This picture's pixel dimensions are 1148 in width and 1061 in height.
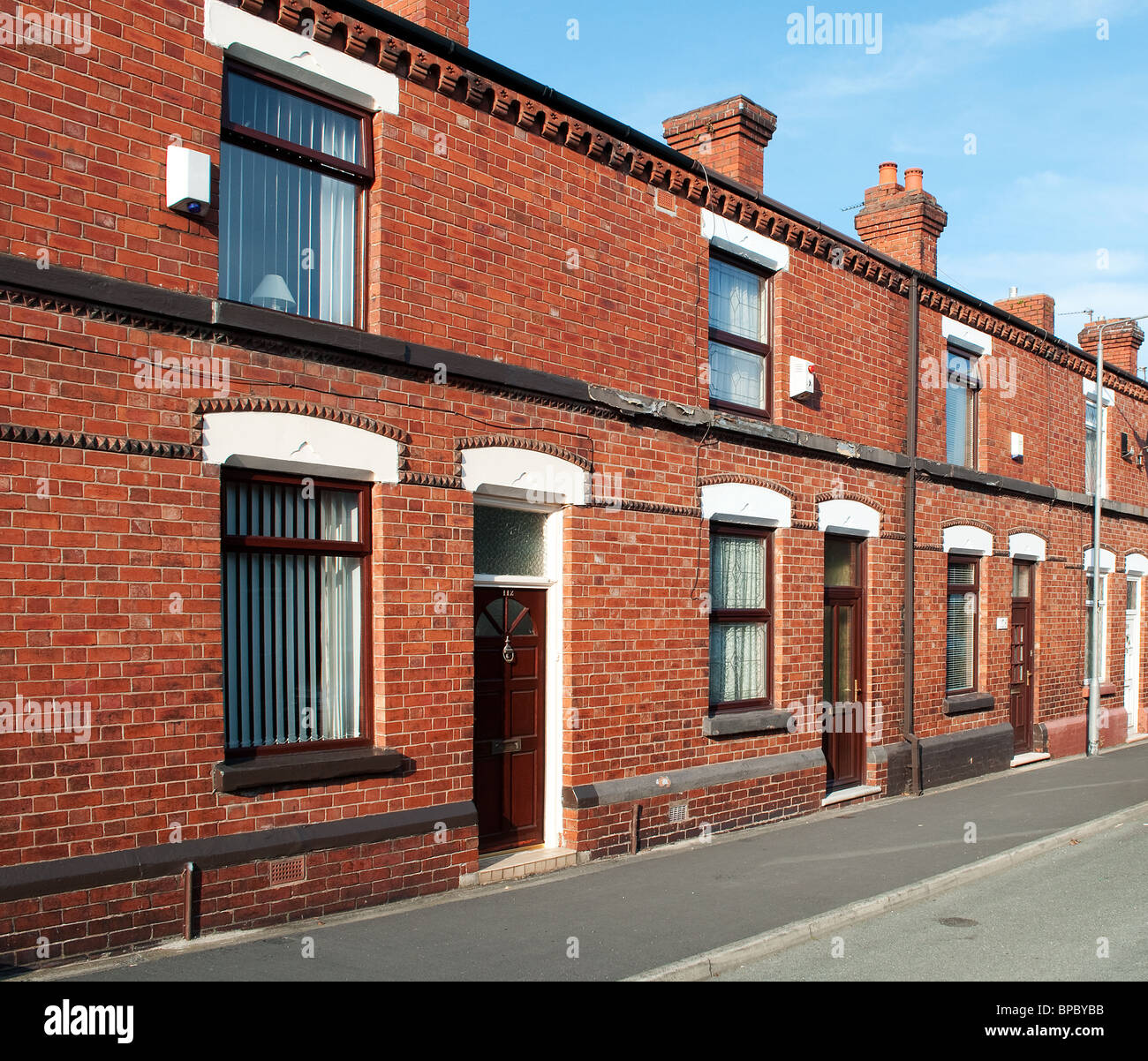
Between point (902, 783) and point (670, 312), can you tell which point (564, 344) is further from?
point (902, 783)

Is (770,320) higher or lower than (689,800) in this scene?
higher

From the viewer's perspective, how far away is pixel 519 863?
882 cm

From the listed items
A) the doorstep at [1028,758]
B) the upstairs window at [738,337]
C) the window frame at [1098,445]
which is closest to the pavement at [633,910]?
the doorstep at [1028,758]

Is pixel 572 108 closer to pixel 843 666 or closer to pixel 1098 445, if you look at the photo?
pixel 843 666

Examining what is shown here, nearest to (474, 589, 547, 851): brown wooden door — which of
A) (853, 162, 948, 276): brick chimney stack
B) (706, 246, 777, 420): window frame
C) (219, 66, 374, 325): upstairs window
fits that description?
(219, 66, 374, 325): upstairs window

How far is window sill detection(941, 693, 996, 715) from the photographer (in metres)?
14.8

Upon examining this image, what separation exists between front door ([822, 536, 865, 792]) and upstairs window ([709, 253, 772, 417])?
2.19 meters

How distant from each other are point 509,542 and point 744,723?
11.0 ft

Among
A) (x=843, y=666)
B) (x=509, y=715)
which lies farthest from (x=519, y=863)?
(x=843, y=666)

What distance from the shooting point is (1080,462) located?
18.8 m

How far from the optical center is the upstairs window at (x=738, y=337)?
1130 cm

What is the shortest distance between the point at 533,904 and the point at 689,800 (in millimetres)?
2809

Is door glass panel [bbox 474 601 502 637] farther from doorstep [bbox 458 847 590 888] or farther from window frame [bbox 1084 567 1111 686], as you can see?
window frame [bbox 1084 567 1111 686]
